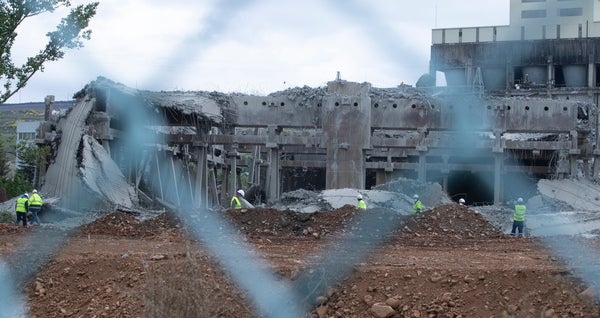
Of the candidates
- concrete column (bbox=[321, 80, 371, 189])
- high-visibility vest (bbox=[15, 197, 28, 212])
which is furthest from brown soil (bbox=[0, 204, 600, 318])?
concrete column (bbox=[321, 80, 371, 189])

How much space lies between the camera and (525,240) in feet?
36.0

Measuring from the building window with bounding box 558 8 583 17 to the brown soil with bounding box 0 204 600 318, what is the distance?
2702 mm

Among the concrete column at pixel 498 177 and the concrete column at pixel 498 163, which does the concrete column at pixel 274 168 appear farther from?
the concrete column at pixel 498 177

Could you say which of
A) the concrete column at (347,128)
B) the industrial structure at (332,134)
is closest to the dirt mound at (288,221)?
the industrial structure at (332,134)

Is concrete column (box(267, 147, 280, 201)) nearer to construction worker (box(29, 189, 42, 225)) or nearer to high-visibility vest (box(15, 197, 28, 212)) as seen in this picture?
construction worker (box(29, 189, 42, 225))

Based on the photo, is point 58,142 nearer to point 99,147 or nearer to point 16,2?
point 99,147

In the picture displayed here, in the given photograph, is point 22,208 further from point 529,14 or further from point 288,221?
point 529,14

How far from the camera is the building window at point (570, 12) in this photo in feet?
7.36

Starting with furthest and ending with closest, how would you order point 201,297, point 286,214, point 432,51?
1. point 286,214
2. point 201,297
3. point 432,51

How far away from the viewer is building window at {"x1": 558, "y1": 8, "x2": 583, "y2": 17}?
2244 mm

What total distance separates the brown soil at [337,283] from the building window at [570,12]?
8.87 ft

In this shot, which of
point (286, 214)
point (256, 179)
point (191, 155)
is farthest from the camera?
point (256, 179)

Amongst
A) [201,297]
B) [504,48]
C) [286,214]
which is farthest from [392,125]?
[504,48]

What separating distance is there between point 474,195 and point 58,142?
19.9 m
